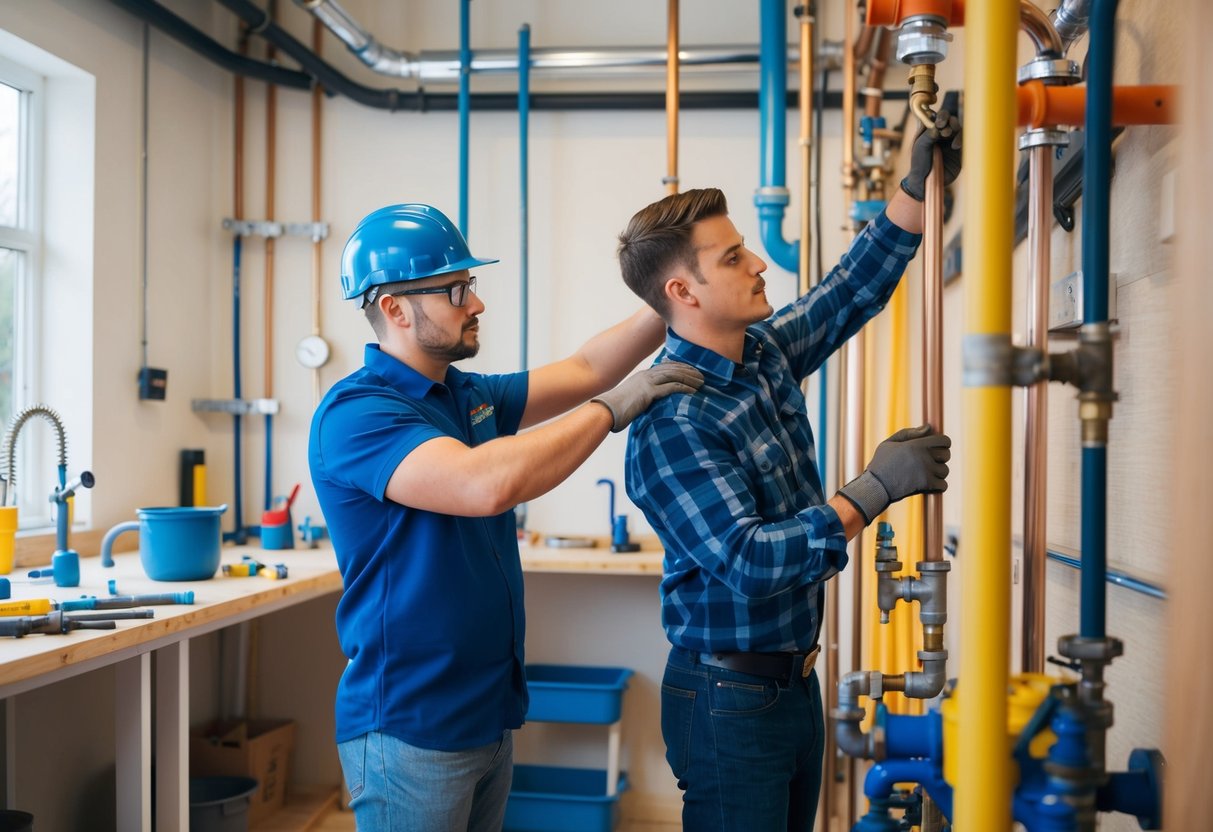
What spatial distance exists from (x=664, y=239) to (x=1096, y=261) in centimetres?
91

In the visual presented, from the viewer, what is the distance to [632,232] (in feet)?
5.75

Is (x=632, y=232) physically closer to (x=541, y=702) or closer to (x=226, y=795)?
(x=541, y=702)

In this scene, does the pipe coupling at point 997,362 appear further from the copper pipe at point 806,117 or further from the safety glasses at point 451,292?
the copper pipe at point 806,117

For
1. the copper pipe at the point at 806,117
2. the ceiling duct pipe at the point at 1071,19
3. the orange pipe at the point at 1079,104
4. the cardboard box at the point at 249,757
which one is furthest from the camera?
the cardboard box at the point at 249,757

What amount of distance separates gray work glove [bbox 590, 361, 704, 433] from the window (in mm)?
2145

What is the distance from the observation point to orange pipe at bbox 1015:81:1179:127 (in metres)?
1.04

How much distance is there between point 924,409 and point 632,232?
2.26 feet

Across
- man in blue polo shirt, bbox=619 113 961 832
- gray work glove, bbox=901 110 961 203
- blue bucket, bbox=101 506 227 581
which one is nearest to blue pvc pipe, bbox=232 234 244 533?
blue bucket, bbox=101 506 227 581

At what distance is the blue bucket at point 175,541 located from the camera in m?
2.50

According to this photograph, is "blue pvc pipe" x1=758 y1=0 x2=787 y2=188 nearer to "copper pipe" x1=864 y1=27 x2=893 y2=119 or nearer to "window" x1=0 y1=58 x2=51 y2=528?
"copper pipe" x1=864 y1=27 x2=893 y2=119

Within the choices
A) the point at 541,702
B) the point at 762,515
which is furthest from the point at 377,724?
the point at 541,702

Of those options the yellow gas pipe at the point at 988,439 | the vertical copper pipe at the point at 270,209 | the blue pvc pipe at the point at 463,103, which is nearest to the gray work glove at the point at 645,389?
the yellow gas pipe at the point at 988,439

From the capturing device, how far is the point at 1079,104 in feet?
3.60

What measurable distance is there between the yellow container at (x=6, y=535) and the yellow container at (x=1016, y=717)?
2.36 meters
